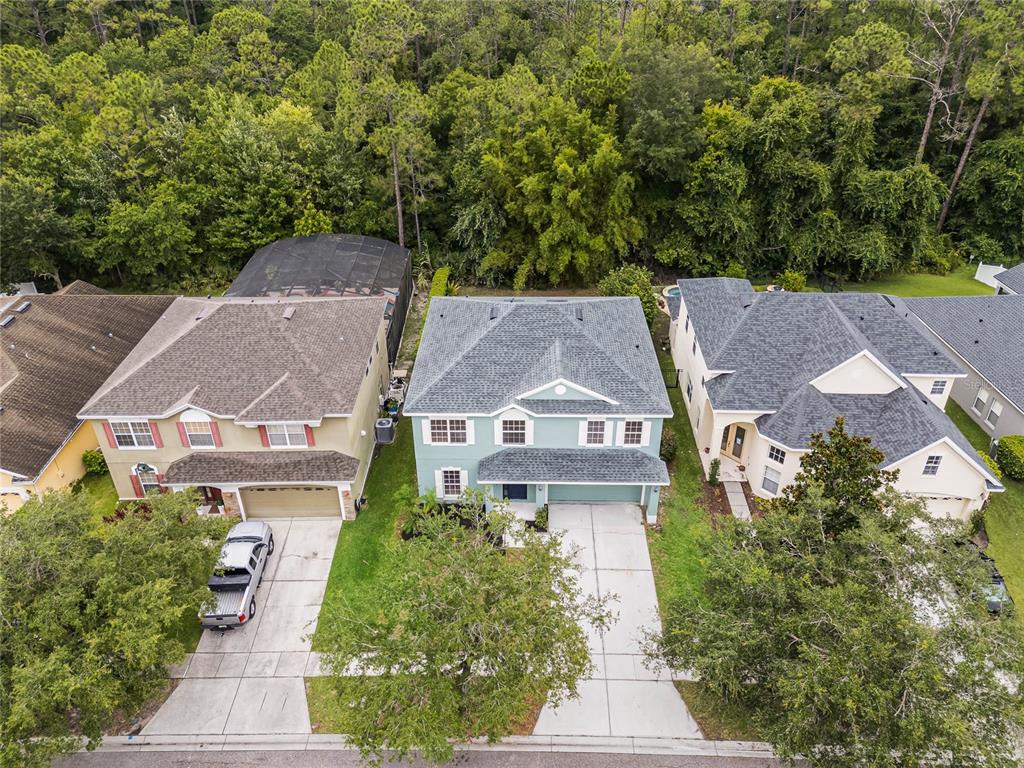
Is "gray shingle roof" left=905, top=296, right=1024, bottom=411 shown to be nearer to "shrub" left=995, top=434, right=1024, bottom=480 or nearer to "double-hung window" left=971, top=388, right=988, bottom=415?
"double-hung window" left=971, top=388, right=988, bottom=415

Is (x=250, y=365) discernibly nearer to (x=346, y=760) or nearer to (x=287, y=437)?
(x=287, y=437)

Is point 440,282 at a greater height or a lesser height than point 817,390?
lesser

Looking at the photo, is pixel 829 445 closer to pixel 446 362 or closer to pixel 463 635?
pixel 463 635

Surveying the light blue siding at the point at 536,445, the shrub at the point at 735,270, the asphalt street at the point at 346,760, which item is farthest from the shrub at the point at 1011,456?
the shrub at the point at 735,270

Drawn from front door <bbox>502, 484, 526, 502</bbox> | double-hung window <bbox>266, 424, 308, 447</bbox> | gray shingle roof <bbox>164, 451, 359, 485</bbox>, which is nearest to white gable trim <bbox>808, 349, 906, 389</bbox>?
front door <bbox>502, 484, 526, 502</bbox>

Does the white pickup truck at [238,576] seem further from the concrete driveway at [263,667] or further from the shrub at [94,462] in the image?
the shrub at [94,462]

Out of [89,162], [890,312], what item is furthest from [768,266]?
[89,162]

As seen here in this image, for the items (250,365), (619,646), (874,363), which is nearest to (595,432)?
(619,646)
